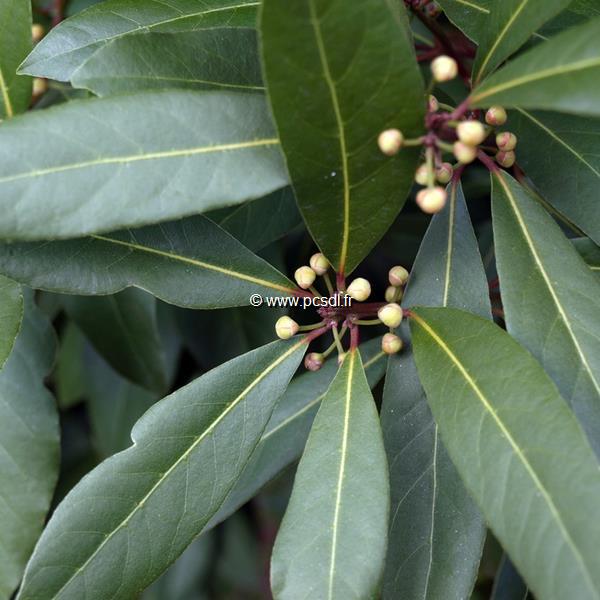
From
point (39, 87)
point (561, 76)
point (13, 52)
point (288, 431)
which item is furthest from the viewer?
point (39, 87)

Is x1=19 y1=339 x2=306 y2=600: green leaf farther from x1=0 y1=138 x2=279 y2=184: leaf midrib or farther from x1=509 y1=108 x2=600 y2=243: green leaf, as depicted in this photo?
x1=509 y1=108 x2=600 y2=243: green leaf

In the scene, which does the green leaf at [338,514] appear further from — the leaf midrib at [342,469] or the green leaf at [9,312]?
the green leaf at [9,312]

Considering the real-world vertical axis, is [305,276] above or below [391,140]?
below

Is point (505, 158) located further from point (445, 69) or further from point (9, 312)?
point (9, 312)

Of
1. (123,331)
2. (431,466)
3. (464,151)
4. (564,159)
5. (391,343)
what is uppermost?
(464,151)

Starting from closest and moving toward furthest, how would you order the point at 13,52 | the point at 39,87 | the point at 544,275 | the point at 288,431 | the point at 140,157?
the point at 140,157
the point at 544,275
the point at 13,52
the point at 288,431
the point at 39,87

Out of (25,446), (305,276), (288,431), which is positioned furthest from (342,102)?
(25,446)
